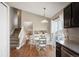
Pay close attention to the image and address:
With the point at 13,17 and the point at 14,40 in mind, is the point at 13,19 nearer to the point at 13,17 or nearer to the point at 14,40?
the point at 13,17

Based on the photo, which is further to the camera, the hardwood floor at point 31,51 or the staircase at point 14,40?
the staircase at point 14,40

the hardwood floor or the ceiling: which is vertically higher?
the ceiling

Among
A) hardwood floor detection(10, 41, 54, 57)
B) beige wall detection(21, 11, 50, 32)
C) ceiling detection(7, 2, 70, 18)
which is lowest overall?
hardwood floor detection(10, 41, 54, 57)

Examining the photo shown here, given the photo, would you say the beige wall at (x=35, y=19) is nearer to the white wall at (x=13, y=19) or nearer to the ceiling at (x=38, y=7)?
the ceiling at (x=38, y=7)

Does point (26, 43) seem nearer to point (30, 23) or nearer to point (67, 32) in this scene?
point (30, 23)

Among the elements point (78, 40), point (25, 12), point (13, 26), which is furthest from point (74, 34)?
point (13, 26)

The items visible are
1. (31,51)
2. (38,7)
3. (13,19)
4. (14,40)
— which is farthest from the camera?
(14,40)

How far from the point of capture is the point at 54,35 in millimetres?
4602

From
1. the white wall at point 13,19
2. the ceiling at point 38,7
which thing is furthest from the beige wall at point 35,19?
the white wall at point 13,19

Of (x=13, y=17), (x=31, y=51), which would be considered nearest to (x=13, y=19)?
(x=13, y=17)

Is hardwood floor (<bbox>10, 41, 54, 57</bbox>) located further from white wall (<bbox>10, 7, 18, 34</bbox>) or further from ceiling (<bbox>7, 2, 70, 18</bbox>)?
ceiling (<bbox>7, 2, 70, 18</bbox>)

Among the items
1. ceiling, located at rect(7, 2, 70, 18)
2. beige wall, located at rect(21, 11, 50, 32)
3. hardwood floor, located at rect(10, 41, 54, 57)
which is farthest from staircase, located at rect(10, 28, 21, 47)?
ceiling, located at rect(7, 2, 70, 18)

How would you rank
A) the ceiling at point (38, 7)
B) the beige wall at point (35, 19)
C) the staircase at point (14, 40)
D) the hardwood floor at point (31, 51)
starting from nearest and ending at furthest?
the ceiling at point (38, 7)
the beige wall at point (35, 19)
the hardwood floor at point (31, 51)
the staircase at point (14, 40)

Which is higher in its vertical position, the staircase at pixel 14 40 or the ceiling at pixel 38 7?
the ceiling at pixel 38 7
